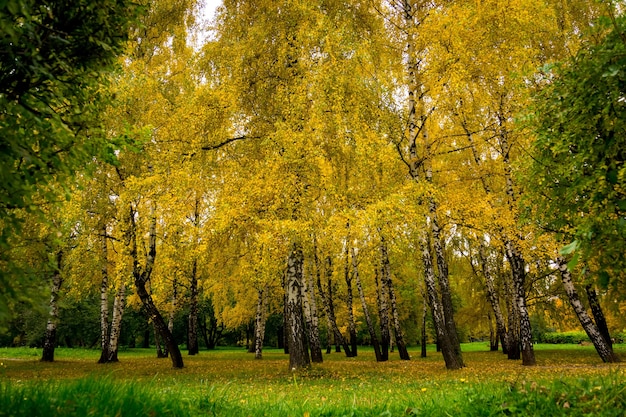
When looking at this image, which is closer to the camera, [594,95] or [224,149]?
[594,95]

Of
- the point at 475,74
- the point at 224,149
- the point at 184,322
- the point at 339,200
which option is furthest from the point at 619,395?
the point at 184,322

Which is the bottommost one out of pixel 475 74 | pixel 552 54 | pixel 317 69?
pixel 317 69

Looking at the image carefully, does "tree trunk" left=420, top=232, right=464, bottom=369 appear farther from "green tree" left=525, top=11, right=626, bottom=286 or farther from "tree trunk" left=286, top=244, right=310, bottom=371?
"green tree" left=525, top=11, right=626, bottom=286

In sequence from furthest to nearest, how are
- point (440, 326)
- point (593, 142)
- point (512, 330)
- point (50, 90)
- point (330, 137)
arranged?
point (512, 330)
point (440, 326)
point (330, 137)
point (593, 142)
point (50, 90)

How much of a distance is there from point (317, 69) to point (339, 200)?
3514 mm

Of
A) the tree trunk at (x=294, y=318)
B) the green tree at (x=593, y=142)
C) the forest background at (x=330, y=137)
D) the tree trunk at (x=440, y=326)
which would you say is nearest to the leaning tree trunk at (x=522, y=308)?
the forest background at (x=330, y=137)

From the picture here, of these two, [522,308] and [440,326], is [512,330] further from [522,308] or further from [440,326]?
[440,326]

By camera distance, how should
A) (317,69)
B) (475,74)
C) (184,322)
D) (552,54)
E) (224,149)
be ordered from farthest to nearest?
1. (184,322)
2. (552,54)
3. (475,74)
4. (224,149)
5. (317,69)

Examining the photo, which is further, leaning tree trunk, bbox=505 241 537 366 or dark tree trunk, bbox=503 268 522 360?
dark tree trunk, bbox=503 268 522 360

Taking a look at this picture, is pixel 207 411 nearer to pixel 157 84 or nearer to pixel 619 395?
pixel 619 395

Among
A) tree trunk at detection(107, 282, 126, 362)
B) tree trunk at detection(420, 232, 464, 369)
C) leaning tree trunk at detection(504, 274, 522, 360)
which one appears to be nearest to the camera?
tree trunk at detection(420, 232, 464, 369)

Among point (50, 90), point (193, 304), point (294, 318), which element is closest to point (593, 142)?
point (50, 90)

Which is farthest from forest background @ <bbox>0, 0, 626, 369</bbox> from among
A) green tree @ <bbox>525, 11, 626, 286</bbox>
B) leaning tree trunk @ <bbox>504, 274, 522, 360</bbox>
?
leaning tree trunk @ <bbox>504, 274, 522, 360</bbox>

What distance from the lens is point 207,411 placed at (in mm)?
4207
